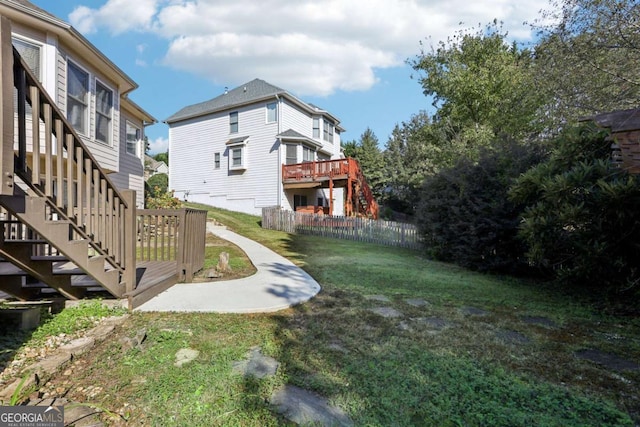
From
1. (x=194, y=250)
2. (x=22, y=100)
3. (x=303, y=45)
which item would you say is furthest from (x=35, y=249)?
(x=303, y=45)

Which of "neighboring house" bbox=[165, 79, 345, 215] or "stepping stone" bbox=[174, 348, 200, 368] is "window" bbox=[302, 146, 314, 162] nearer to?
"neighboring house" bbox=[165, 79, 345, 215]

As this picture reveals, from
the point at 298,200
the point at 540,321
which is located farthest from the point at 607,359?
the point at 298,200

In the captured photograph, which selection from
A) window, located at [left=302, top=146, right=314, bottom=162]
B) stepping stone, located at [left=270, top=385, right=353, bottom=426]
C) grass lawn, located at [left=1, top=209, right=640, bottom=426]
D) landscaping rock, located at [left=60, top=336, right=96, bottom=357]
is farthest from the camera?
window, located at [left=302, top=146, right=314, bottom=162]

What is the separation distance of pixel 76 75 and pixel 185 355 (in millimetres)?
8886

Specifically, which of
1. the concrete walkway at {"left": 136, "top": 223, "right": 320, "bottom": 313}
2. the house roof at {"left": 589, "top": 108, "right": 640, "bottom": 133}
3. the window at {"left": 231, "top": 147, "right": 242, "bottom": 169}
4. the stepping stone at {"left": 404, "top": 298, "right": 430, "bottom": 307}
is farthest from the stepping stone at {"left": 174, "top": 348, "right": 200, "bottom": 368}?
the window at {"left": 231, "top": 147, "right": 242, "bottom": 169}

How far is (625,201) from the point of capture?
4.14 meters

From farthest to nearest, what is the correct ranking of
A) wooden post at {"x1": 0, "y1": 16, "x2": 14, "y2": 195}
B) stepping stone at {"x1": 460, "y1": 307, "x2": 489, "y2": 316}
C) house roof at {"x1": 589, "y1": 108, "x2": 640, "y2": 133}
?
1. house roof at {"x1": 589, "y1": 108, "x2": 640, "y2": 133}
2. stepping stone at {"x1": 460, "y1": 307, "x2": 489, "y2": 316}
3. wooden post at {"x1": 0, "y1": 16, "x2": 14, "y2": 195}

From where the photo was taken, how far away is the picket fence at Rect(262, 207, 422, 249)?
12148 millimetres

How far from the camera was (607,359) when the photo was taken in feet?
9.80

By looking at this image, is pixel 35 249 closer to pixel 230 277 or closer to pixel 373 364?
pixel 230 277

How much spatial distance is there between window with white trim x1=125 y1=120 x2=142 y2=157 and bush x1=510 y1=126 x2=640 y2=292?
45.6 feet

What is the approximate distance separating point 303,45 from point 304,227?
1113cm

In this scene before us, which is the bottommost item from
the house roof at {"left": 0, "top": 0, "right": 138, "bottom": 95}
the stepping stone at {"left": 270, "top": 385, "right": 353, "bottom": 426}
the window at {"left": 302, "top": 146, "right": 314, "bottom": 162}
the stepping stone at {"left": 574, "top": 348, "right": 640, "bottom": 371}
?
the stepping stone at {"left": 574, "top": 348, "right": 640, "bottom": 371}

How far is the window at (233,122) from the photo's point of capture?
20770mm
